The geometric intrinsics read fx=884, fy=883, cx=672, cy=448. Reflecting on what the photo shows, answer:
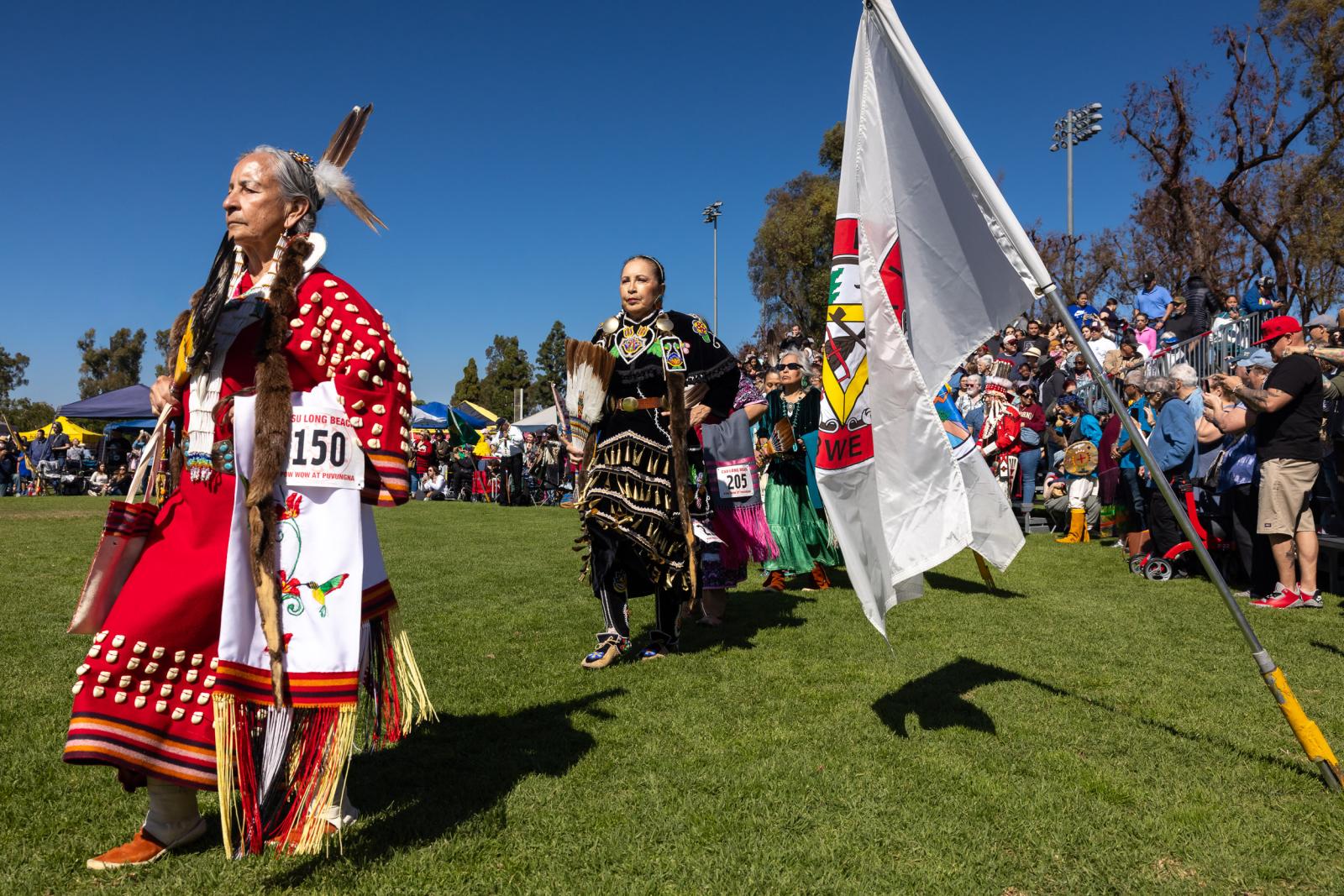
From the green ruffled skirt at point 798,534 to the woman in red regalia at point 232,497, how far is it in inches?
192

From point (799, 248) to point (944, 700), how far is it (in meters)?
36.1

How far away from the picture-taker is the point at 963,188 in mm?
3531

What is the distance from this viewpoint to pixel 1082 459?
10672 mm

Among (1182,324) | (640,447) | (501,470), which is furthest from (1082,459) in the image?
(501,470)

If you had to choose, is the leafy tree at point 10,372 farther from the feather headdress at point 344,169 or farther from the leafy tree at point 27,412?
the feather headdress at point 344,169

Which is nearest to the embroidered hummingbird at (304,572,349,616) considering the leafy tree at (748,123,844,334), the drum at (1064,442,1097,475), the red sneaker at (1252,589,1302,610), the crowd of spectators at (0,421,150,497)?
the red sneaker at (1252,589,1302,610)

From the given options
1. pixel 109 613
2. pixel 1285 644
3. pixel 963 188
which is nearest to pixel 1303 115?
pixel 1285 644

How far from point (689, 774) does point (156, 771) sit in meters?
1.73

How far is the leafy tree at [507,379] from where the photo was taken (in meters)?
70.1

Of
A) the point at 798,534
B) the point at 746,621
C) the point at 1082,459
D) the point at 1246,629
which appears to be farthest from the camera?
the point at 1082,459

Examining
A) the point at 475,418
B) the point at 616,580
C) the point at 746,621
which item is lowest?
the point at 746,621

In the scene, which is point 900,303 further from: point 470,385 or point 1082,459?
point 470,385

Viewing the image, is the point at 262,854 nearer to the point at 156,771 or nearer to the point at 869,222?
the point at 156,771

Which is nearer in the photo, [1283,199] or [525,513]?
[525,513]
